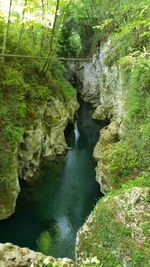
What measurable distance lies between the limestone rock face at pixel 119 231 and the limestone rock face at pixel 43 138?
4933 millimetres

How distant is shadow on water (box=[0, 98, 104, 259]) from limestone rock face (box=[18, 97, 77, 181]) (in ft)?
2.44

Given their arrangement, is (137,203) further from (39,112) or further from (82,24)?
(82,24)

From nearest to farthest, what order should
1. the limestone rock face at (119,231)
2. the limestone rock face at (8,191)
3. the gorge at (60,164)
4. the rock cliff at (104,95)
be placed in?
the limestone rock face at (119,231), the gorge at (60,164), the limestone rock face at (8,191), the rock cliff at (104,95)

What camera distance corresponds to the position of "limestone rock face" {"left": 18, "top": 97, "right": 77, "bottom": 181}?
9.65 meters

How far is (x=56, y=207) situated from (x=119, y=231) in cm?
508

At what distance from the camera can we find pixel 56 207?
9.30 m

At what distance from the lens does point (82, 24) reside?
23141 millimetres

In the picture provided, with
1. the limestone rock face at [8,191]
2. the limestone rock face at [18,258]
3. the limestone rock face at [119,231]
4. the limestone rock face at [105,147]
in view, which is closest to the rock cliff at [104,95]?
the limestone rock face at [105,147]

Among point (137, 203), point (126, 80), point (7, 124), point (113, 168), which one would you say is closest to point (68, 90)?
point (126, 80)

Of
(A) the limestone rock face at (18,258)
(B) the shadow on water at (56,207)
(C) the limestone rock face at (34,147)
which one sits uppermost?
(C) the limestone rock face at (34,147)

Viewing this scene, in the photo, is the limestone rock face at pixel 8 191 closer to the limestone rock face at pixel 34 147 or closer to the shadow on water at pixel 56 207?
the limestone rock face at pixel 34 147

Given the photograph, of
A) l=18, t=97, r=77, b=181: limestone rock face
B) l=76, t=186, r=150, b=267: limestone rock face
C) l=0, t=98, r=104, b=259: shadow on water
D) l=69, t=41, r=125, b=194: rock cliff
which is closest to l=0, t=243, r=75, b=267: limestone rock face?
l=76, t=186, r=150, b=267: limestone rock face

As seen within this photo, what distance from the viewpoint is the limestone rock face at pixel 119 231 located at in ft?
14.4

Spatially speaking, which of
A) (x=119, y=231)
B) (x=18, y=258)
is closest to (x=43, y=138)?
(x=119, y=231)
